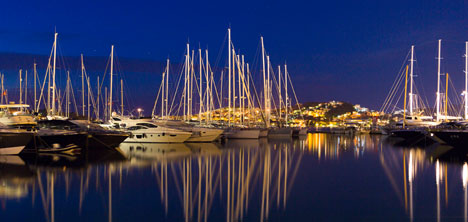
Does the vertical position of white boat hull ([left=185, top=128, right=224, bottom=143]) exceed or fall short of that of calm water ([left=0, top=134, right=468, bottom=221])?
it exceeds it

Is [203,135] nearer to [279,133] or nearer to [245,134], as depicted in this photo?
[245,134]

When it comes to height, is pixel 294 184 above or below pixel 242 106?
below

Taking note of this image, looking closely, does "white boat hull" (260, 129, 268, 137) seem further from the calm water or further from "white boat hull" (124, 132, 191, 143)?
the calm water

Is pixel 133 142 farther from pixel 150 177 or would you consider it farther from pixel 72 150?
pixel 150 177

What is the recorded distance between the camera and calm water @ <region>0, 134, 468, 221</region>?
11.7 meters

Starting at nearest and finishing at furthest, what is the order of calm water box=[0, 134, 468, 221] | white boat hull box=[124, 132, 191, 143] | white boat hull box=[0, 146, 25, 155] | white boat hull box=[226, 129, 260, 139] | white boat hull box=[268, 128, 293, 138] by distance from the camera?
calm water box=[0, 134, 468, 221] < white boat hull box=[0, 146, 25, 155] < white boat hull box=[124, 132, 191, 143] < white boat hull box=[226, 129, 260, 139] < white boat hull box=[268, 128, 293, 138]

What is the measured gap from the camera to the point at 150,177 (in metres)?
18.3

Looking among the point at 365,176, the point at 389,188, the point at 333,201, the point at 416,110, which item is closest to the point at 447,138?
the point at 365,176

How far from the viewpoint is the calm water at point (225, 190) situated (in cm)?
1174

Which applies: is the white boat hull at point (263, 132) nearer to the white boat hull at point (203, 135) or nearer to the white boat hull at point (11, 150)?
the white boat hull at point (203, 135)

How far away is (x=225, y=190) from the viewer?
50.6 ft

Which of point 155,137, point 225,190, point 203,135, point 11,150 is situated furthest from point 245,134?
point 225,190

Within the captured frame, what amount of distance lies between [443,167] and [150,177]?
14533 millimetres

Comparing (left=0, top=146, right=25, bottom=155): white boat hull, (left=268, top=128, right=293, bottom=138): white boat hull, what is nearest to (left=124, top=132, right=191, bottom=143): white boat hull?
(left=0, top=146, right=25, bottom=155): white boat hull
